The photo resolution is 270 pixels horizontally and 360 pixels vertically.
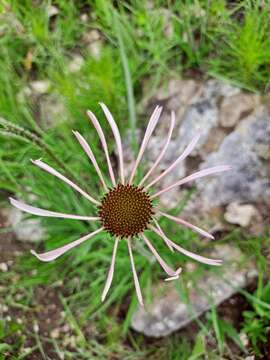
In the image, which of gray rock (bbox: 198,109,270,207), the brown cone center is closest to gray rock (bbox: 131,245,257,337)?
gray rock (bbox: 198,109,270,207)

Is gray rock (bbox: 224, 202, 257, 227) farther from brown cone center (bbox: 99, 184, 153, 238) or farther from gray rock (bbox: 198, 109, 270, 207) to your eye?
brown cone center (bbox: 99, 184, 153, 238)

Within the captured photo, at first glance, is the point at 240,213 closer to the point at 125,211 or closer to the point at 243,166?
the point at 243,166

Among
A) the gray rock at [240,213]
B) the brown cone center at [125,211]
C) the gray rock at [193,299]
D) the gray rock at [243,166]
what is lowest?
the gray rock at [193,299]

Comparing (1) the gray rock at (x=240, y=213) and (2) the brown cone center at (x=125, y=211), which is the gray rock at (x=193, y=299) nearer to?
(1) the gray rock at (x=240, y=213)

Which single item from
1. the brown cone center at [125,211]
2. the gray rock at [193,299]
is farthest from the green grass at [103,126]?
the brown cone center at [125,211]

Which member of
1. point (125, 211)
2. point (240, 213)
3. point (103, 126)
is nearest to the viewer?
point (125, 211)

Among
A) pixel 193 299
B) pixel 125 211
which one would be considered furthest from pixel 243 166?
pixel 125 211

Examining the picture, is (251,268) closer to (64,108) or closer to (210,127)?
(210,127)
